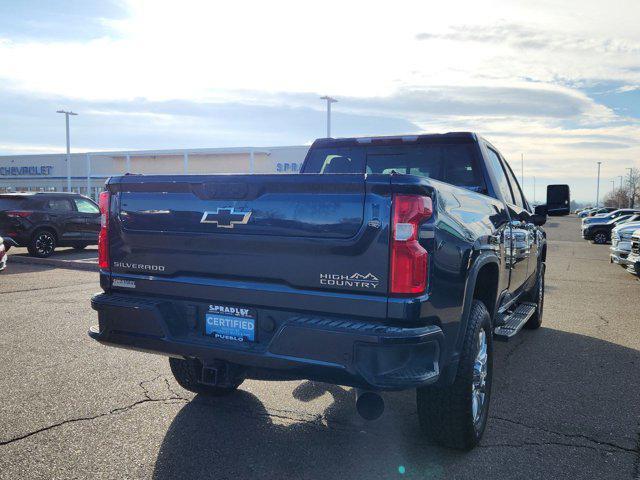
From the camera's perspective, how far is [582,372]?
534 centimetres

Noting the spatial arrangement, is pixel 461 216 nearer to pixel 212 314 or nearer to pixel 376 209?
pixel 376 209

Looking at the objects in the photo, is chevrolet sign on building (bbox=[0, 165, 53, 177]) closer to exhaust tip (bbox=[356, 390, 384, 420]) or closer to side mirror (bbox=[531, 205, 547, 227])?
side mirror (bbox=[531, 205, 547, 227])

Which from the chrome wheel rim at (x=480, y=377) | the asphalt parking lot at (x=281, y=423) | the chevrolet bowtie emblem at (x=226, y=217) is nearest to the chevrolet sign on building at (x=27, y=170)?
the asphalt parking lot at (x=281, y=423)

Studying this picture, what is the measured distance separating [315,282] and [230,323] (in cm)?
61

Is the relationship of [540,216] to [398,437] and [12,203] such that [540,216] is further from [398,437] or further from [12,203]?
[12,203]

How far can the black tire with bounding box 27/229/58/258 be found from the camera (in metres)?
14.5

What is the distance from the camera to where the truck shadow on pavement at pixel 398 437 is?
3.38m

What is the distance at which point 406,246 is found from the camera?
2873mm

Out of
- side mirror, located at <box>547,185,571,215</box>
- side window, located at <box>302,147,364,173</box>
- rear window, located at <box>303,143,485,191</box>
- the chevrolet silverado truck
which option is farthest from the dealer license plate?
side mirror, located at <box>547,185,571,215</box>

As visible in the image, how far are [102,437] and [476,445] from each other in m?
2.42

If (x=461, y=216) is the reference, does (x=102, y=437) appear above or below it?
below

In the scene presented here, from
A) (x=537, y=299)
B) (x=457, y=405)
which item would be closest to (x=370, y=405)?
(x=457, y=405)

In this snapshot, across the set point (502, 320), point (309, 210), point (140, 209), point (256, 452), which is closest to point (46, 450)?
point (256, 452)

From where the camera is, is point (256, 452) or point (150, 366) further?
point (150, 366)
